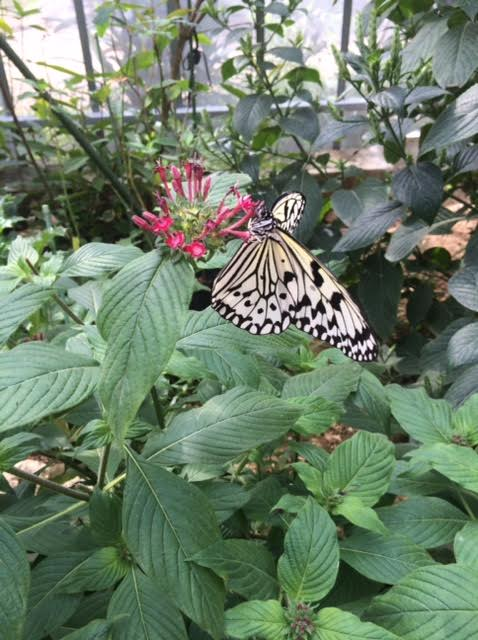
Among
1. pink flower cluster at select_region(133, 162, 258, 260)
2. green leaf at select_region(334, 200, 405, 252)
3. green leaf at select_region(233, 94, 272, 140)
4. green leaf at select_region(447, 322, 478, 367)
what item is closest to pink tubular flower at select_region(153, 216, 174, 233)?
pink flower cluster at select_region(133, 162, 258, 260)

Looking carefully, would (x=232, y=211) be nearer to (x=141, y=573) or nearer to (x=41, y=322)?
(x=141, y=573)

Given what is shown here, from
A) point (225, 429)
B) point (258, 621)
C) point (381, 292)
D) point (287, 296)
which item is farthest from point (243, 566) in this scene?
point (381, 292)

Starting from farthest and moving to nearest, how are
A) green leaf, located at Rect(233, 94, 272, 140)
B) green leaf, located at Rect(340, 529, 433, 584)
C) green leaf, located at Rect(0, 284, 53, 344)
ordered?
1. green leaf, located at Rect(233, 94, 272, 140)
2. green leaf, located at Rect(340, 529, 433, 584)
3. green leaf, located at Rect(0, 284, 53, 344)

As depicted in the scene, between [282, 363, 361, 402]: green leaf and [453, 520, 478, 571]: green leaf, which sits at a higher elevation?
[282, 363, 361, 402]: green leaf

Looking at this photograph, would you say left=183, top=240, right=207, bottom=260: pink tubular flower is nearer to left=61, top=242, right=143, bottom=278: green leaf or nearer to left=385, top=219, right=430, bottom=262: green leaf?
left=61, top=242, right=143, bottom=278: green leaf

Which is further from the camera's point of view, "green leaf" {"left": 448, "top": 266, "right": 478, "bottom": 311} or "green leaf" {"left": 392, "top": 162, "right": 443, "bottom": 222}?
"green leaf" {"left": 392, "top": 162, "right": 443, "bottom": 222}

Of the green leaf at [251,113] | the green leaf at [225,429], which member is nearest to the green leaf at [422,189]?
the green leaf at [251,113]

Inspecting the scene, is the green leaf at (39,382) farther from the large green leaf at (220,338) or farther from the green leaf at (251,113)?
the green leaf at (251,113)
